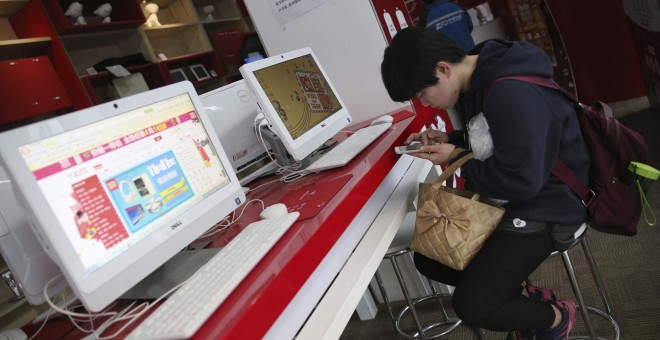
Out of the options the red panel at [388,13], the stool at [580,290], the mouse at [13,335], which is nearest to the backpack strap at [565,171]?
the stool at [580,290]

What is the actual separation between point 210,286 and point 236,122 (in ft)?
3.40

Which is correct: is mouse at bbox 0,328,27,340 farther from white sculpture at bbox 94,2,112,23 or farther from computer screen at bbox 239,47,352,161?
white sculpture at bbox 94,2,112,23

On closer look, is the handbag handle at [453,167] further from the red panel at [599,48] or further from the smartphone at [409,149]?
the red panel at [599,48]

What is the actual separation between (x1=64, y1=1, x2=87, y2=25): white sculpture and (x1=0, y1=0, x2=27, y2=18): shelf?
0.28m

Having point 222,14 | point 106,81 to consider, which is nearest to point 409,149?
point 106,81

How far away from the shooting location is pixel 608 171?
1.28 metres

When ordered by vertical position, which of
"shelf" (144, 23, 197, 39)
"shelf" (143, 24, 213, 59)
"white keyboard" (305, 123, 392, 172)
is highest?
"shelf" (144, 23, 197, 39)

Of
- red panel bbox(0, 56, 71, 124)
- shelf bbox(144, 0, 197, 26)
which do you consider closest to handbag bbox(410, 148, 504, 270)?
red panel bbox(0, 56, 71, 124)

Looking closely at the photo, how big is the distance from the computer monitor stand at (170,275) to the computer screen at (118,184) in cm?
6

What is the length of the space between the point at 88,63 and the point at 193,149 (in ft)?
10.9

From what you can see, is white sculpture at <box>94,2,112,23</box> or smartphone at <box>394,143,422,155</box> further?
white sculpture at <box>94,2,112,23</box>

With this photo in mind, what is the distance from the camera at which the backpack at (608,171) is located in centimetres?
125

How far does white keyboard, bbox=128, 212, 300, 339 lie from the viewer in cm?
74

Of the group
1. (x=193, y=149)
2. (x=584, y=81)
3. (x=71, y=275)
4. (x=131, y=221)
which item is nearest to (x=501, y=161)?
(x=193, y=149)
